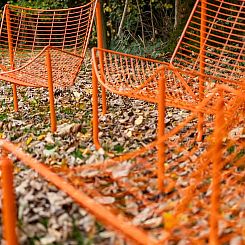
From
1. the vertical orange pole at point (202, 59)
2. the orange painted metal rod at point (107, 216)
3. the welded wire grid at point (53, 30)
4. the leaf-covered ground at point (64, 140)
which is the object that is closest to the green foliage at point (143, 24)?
the welded wire grid at point (53, 30)

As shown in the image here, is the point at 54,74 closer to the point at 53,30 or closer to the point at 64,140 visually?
the point at 53,30

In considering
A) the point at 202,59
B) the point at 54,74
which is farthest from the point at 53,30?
the point at 202,59

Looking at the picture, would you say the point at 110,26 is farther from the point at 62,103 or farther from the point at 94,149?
the point at 94,149

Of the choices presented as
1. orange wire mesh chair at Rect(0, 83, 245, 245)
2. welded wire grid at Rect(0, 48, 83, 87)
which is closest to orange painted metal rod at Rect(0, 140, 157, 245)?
orange wire mesh chair at Rect(0, 83, 245, 245)

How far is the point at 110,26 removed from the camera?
26.7 feet

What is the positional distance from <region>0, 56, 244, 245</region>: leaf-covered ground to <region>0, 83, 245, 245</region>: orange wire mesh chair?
0.19 feet

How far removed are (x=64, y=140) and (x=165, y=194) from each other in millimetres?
1280

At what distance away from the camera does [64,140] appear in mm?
3666

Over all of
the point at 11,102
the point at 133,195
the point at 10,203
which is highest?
the point at 10,203

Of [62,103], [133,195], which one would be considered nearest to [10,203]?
[133,195]

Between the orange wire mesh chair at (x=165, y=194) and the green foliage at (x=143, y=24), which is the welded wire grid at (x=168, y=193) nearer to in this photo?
the orange wire mesh chair at (x=165, y=194)

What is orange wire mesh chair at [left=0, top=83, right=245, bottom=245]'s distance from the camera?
1.74 meters

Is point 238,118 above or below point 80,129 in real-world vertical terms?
above

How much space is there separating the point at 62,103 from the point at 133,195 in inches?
104
